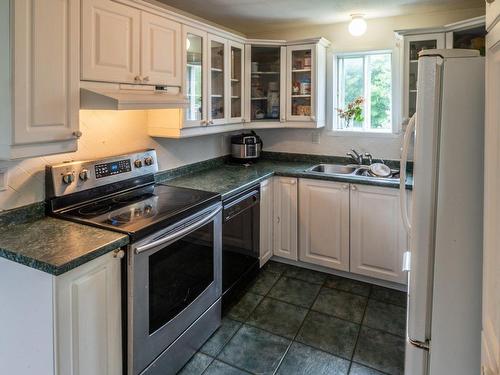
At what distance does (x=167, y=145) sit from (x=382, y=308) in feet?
6.57

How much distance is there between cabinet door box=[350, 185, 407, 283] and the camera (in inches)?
109

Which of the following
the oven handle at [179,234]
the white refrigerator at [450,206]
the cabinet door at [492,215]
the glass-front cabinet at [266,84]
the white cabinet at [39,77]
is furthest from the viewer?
the glass-front cabinet at [266,84]

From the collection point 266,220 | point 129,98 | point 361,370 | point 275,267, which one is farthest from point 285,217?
point 129,98

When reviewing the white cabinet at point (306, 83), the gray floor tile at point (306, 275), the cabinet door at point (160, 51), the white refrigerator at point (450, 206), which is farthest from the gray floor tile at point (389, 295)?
the cabinet door at point (160, 51)

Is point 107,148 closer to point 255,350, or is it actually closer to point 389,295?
point 255,350

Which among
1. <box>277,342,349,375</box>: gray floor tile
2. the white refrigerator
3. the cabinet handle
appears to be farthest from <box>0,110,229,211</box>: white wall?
the white refrigerator

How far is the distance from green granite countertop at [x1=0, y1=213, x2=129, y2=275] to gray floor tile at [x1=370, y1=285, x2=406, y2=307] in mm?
2039

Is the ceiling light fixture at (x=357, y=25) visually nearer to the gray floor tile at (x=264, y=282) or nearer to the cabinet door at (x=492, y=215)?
the gray floor tile at (x=264, y=282)

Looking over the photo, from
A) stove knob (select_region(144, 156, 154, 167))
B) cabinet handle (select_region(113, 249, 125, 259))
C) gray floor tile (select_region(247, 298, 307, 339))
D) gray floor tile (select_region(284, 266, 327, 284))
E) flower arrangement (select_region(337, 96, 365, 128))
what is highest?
flower arrangement (select_region(337, 96, 365, 128))

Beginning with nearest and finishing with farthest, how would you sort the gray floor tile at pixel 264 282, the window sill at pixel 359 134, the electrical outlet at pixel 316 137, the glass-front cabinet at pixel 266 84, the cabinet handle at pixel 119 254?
the cabinet handle at pixel 119 254 → the gray floor tile at pixel 264 282 → the window sill at pixel 359 134 → the glass-front cabinet at pixel 266 84 → the electrical outlet at pixel 316 137

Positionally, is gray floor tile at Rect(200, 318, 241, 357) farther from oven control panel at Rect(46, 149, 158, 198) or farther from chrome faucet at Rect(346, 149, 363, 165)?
chrome faucet at Rect(346, 149, 363, 165)

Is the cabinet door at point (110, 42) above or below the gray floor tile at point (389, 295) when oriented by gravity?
above

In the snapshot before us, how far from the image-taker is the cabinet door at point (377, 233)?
2.78 m

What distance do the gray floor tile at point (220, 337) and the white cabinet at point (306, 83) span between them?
1.88 m
